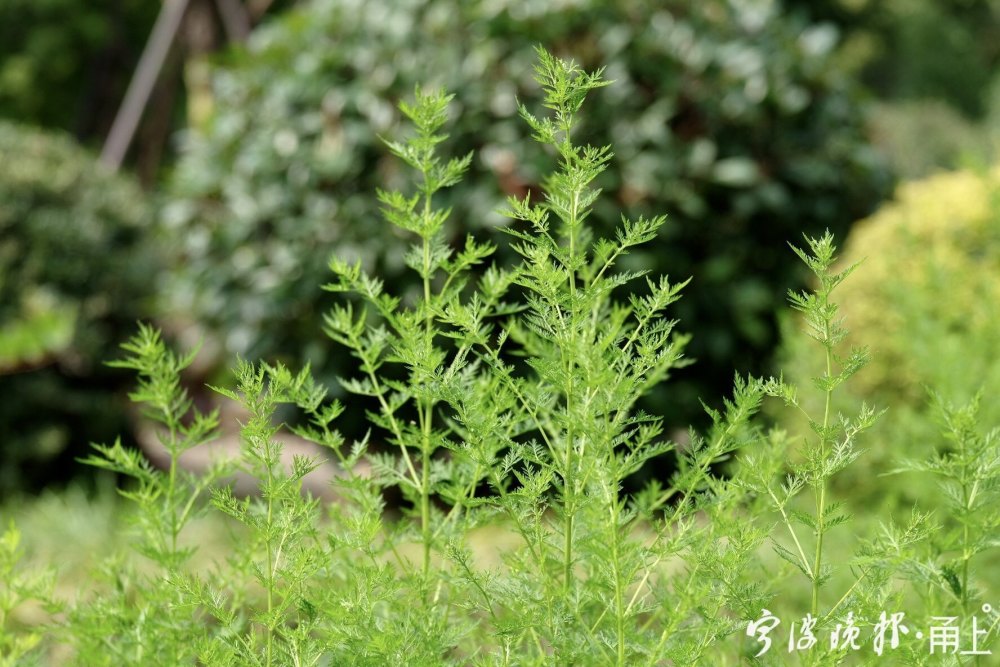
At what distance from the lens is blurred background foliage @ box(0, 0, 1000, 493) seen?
11.3ft

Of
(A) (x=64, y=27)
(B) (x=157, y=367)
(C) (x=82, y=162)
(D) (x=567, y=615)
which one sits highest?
(B) (x=157, y=367)

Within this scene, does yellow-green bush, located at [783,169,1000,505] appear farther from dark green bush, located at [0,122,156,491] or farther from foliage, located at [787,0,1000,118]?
foliage, located at [787,0,1000,118]

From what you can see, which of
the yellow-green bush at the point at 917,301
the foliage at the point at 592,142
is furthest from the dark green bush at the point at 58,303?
the yellow-green bush at the point at 917,301

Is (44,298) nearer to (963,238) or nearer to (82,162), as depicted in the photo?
(82,162)

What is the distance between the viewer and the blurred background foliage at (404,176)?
11.3 feet

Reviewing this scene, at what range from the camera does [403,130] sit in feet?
12.0

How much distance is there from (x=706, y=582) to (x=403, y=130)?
2.96 metres

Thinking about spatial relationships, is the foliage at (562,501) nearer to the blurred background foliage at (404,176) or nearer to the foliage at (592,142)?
the blurred background foliage at (404,176)

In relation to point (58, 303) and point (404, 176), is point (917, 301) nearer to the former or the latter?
point (404, 176)

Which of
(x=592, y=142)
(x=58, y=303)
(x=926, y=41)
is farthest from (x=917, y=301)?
(x=926, y=41)

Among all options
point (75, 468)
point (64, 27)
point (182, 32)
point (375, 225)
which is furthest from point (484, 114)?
point (64, 27)

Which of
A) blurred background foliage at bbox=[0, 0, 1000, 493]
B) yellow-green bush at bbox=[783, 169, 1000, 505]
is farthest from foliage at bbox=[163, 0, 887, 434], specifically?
yellow-green bush at bbox=[783, 169, 1000, 505]

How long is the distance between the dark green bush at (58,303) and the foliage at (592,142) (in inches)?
33.9

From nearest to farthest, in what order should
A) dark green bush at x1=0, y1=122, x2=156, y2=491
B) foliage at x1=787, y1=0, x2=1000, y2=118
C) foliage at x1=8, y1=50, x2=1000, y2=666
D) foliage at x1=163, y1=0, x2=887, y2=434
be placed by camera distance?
foliage at x1=8, y1=50, x2=1000, y2=666, foliage at x1=163, y1=0, x2=887, y2=434, dark green bush at x1=0, y1=122, x2=156, y2=491, foliage at x1=787, y1=0, x2=1000, y2=118
